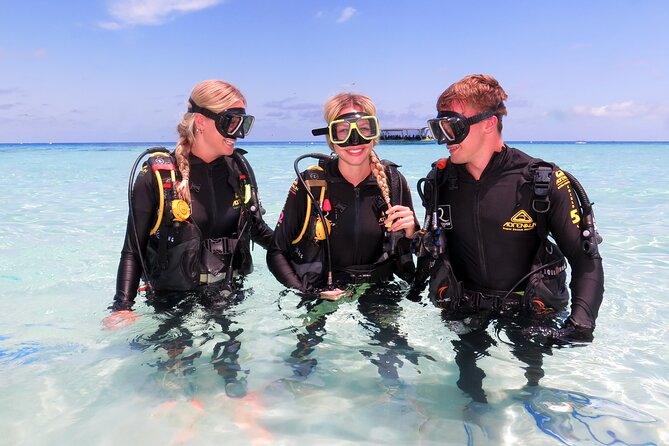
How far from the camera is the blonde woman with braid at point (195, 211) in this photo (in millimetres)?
2898

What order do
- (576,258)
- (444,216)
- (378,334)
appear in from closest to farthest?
(576,258) < (444,216) < (378,334)

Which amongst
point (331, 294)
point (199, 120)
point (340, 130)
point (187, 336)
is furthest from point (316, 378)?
point (199, 120)

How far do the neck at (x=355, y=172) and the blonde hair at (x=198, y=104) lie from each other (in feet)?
2.70

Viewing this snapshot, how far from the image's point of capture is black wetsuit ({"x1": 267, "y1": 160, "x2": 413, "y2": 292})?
3182 mm

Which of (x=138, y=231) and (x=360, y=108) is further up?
(x=360, y=108)

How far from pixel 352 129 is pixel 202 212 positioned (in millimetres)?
1149

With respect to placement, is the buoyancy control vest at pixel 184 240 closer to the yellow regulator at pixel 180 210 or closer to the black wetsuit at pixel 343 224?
the yellow regulator at pixel 180 210

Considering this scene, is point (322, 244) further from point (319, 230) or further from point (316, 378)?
point (316, 378)

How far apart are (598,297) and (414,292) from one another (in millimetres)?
1163

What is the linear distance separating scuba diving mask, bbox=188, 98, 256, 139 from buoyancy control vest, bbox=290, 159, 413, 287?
1.63 feet

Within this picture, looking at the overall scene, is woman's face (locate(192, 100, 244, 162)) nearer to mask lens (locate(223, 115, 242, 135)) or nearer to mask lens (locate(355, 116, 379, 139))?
mask lens (locate(223, 115, 242, 135))

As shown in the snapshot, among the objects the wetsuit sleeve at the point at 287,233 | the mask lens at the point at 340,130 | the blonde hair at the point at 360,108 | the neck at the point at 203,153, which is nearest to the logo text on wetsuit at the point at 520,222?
the blonde hair at the point at 360,108

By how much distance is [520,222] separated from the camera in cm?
270

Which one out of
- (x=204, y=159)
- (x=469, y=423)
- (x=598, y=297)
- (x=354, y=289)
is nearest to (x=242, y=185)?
(x=204, y=159)
